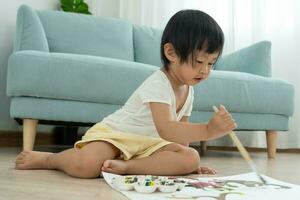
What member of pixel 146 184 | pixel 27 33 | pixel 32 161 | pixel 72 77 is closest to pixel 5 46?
pixel 27 33

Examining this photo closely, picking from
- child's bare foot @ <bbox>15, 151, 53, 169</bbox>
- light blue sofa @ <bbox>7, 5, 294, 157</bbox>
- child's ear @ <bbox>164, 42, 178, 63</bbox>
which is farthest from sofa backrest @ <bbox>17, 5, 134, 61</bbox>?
child's ear @ <bbox>164, 42, 178, 63</bbox>

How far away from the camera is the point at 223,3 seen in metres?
2.34

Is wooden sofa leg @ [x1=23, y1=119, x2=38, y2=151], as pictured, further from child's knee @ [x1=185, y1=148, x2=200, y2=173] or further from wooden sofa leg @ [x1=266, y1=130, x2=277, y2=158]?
wooden sofa leg @ [x1=266, y1=130, x2=277, y2=158]

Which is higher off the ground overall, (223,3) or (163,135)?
(223,3)

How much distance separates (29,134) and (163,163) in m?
0.62

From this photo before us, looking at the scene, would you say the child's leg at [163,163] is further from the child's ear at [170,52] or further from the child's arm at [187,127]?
the child's ear at [170,52]

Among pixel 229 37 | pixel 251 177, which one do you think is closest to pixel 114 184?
pixel 251 177

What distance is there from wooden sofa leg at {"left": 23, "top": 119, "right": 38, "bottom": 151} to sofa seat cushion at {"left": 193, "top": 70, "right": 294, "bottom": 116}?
61 cm

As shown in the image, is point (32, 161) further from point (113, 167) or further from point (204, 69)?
point (204, 69)

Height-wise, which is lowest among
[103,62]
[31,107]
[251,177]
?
[251,177]

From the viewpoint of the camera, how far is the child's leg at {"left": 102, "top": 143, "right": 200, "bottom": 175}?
1.02 meters

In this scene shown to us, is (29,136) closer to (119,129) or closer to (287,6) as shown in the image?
(119,129)

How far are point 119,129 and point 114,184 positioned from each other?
259 millimetres

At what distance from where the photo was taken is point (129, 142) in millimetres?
1061
